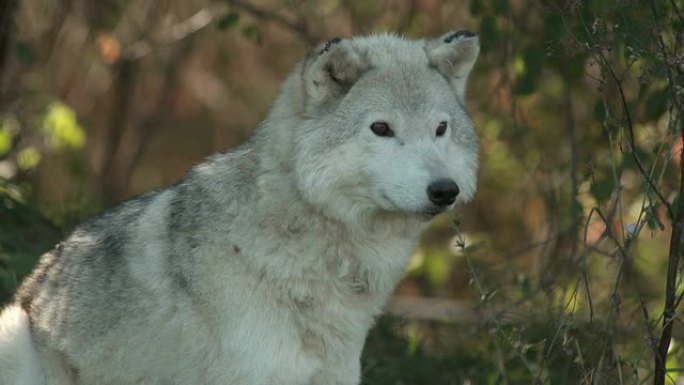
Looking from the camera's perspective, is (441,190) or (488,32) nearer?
(441,190)

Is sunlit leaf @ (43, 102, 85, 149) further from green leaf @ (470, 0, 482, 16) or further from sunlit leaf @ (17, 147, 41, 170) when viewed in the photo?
green leaf @ (470, 0, 482, 16)

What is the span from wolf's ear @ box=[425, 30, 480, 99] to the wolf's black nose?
2.62 feet

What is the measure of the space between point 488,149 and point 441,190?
20.7 feet

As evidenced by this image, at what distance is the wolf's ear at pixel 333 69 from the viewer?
5.18 meters

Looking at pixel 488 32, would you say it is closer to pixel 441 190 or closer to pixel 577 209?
pixel 577 209

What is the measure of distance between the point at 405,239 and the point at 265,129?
0.84 metres

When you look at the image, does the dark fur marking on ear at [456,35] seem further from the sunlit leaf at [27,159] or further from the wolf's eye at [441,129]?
the sunlit leaf at [27,159]

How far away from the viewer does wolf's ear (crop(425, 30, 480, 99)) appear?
549cm

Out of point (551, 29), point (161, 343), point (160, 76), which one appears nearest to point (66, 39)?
point (160, 76)

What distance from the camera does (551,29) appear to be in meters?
6.82

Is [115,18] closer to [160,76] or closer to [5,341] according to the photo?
[160,76]

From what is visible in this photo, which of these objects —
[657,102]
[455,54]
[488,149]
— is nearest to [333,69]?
[455,54]

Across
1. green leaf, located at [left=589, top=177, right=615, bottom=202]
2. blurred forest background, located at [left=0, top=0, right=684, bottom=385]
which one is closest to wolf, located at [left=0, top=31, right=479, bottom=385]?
blurred forest background, located at [left=0, top=0, right=684, bottom=385]

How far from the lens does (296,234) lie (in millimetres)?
5285
